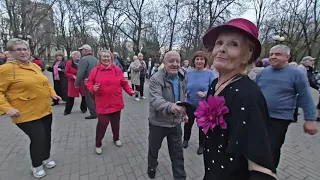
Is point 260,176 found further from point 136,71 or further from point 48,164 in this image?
point 136,71

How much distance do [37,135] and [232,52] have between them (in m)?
2.76

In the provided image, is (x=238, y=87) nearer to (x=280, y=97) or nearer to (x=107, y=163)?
(x=280, y=97)

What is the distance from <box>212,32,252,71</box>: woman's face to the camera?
116 centimetres

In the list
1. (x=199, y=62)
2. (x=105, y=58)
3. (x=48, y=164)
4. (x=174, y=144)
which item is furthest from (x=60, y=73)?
(x=174, y=144)

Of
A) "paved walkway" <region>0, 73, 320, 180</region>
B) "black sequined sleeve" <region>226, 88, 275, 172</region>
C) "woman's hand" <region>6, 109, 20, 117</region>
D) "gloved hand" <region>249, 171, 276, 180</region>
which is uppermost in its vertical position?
"black sequined sleeve" <region>226, 88, 275, 172</region>

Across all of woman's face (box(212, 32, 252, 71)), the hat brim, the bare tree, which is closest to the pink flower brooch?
woman's face (box(212, 32, 252, 71))

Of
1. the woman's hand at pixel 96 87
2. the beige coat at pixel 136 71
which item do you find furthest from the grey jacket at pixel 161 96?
the beige coat at pixel 136 71

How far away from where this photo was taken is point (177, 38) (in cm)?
2292

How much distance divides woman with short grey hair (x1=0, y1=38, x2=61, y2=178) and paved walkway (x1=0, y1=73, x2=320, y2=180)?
1.82 feet

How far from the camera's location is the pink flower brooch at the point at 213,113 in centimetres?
111

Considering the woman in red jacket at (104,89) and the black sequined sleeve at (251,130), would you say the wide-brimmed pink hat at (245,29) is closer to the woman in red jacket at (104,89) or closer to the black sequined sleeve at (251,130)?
the black sequined sleeve at (251,130)

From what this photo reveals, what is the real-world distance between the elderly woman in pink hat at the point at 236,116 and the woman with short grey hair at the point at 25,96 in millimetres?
2367

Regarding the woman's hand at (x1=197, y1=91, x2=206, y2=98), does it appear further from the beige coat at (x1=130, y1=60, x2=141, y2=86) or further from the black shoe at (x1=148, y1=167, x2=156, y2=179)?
the beige coat at (x1=130, y1=60, x2=141, y2=86)

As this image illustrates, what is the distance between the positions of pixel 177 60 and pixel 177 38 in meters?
21.3
